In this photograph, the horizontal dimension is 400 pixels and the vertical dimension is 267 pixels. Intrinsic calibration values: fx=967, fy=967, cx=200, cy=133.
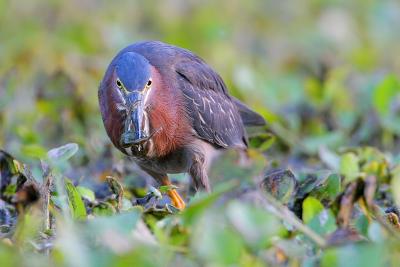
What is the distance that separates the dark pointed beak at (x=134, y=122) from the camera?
18.2 feet

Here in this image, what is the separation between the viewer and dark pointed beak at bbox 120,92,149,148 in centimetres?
554

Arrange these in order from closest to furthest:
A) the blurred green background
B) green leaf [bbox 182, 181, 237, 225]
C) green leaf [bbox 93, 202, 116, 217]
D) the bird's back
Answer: green leaf [bbox 182, 181, 237, 225]
green leaf [bbox 93, 202, 116, 217]
the bird's back
the blurred green background

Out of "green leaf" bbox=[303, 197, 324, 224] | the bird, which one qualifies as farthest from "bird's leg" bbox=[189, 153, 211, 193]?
"green leaf" bbox=[303, 197, 324, 224]

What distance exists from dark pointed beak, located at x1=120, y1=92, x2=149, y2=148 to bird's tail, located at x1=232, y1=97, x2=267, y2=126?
154 cm

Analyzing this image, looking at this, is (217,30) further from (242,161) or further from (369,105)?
A: (242,161)

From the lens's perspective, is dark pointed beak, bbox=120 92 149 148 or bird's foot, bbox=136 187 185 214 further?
dark pointed beak, bbox=120 92 149 148

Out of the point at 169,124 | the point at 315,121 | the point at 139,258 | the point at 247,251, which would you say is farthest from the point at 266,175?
the point at 315,121

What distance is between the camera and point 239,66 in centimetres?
938

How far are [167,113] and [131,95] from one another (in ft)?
1.54

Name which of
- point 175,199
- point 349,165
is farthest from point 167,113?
point 349,165

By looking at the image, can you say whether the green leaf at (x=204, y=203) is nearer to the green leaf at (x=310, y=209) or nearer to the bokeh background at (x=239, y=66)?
the green leaf at (x=310, y=209)

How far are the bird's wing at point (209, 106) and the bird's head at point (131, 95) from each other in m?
0.53

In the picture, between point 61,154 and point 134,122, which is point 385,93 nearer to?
point 134,122

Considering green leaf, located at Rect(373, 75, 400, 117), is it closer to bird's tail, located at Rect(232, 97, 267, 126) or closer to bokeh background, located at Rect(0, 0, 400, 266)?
bokeh background, located at Rect(0, 0, 400, 266)
